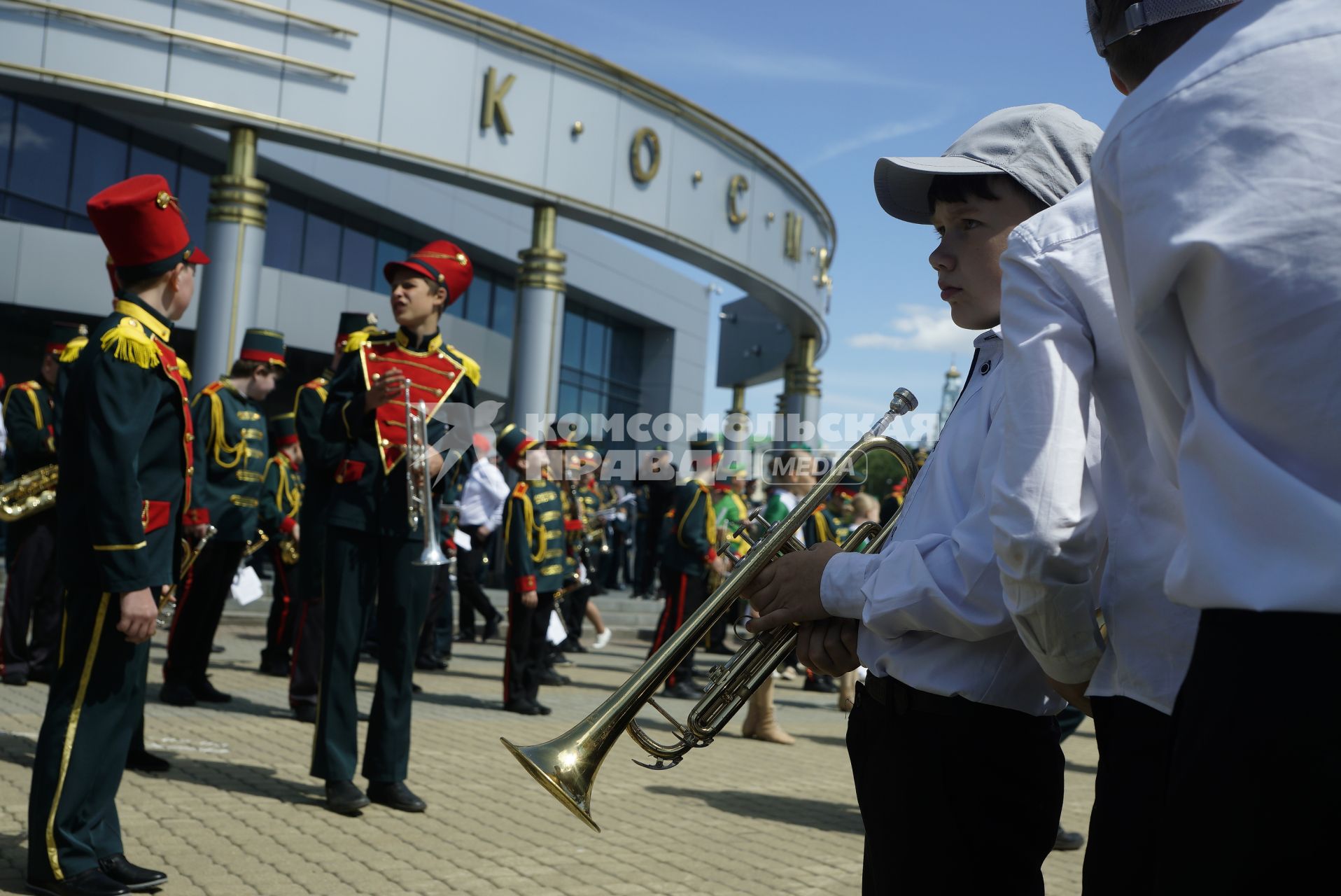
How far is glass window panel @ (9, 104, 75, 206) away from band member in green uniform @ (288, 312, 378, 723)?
45.9 ft

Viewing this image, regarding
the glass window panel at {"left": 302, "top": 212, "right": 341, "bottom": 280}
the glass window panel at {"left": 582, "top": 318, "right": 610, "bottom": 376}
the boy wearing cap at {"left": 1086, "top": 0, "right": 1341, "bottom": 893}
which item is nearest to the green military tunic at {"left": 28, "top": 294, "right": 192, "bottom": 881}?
the boy wearing cap at {"left": 1086, "top": 0, "right": 1341, "bottom": 893}

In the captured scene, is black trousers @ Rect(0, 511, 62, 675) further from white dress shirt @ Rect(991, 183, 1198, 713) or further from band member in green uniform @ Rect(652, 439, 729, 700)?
white dress shirt @ Rect(991, 183, 1198, 713)

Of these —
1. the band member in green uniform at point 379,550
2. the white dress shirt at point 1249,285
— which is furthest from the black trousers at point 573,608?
the white dress shirt at point 1249,285

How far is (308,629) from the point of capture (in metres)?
8.12

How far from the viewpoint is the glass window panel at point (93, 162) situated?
20688 millimetres

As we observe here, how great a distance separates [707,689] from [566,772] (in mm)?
360

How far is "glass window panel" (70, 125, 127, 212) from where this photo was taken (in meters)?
20.7

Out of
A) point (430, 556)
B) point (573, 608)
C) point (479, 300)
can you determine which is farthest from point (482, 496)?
point (479, 300)

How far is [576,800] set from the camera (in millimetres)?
2676

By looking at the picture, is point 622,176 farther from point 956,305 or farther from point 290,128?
point 956,305

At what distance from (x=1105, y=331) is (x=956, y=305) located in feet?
2.07

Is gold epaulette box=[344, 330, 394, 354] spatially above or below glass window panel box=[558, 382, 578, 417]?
below

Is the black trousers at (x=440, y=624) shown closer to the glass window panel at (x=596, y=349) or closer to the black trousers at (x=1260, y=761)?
the black trousers at (x=1260, y=761)

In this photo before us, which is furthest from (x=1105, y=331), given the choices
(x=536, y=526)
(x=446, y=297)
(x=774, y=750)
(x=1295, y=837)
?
(x=536, y=526)
